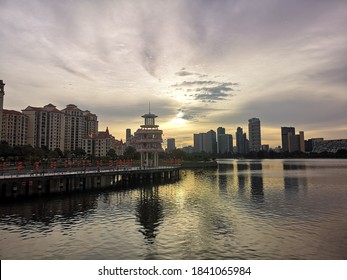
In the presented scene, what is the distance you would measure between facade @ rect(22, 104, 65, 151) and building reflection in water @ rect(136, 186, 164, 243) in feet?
513

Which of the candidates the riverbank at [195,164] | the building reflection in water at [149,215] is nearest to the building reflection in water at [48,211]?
the building reflection in water at [149,215]

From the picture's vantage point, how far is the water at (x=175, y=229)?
21.1m

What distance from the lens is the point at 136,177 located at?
7688cm

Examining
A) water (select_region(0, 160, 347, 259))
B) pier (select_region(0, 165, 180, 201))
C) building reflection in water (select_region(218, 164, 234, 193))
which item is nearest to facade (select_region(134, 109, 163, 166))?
pier (select_region(0, 165, 180, 201))

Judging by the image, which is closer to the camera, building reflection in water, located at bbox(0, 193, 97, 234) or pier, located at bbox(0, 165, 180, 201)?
building reflection in water, located at bbox(0, 193, 97, 234)

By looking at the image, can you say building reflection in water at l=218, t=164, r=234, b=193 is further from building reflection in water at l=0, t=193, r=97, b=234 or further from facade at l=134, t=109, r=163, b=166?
building reflection in water at l=0, t=193, r=97, b=234

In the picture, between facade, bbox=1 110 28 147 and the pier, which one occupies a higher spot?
facade, bbox=1 110 28 147

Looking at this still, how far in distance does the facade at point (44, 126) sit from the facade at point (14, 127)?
423 cm

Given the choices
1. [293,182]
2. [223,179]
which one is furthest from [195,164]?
[293,182]

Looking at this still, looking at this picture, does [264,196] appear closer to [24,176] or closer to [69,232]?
[69,232]

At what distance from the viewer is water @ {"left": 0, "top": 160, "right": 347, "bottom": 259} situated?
21062mm

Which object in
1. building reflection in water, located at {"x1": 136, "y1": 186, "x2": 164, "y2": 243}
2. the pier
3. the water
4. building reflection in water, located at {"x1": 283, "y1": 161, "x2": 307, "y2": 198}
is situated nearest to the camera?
the water

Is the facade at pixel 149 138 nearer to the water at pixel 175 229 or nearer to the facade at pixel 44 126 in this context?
the water at pixel 175 229
